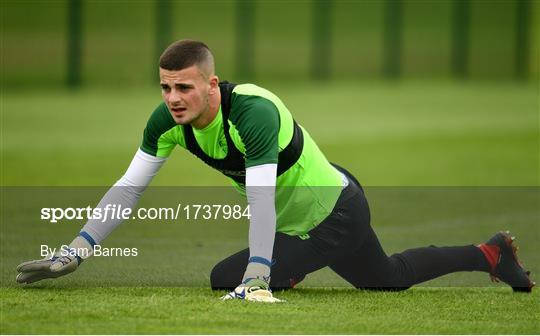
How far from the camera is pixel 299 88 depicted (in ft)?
104

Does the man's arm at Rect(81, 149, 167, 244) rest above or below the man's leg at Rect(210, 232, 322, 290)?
above

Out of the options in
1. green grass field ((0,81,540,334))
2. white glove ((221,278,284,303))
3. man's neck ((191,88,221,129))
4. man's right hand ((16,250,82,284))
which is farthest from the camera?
man's right hand ((16,250,82,284))

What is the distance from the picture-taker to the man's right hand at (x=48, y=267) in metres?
7.45

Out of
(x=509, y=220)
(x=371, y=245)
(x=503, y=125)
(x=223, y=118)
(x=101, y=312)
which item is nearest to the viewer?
A: (x=101, y=312)

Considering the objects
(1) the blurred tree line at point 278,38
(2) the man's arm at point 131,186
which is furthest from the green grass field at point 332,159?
(1) the blurred tree line at point 278,38

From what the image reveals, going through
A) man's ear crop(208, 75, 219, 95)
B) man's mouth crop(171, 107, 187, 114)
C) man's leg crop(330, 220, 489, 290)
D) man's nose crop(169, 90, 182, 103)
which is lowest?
man's leg crop(330, 220, 489, 290)

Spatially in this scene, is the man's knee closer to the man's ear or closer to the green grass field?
the green grass field

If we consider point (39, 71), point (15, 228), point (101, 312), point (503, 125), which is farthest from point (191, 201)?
A: point (39, 71)

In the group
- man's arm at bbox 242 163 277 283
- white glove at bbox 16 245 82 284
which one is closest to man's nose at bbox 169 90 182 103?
man's arm at bbox 242 163 277 283

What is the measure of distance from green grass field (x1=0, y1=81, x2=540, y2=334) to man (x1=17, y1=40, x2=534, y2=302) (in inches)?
6.9

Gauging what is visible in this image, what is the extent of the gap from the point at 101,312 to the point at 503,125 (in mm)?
19872

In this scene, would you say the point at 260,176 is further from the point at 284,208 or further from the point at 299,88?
the point at 299,88

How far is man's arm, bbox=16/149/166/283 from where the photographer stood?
7.47 meters

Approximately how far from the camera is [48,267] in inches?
293
